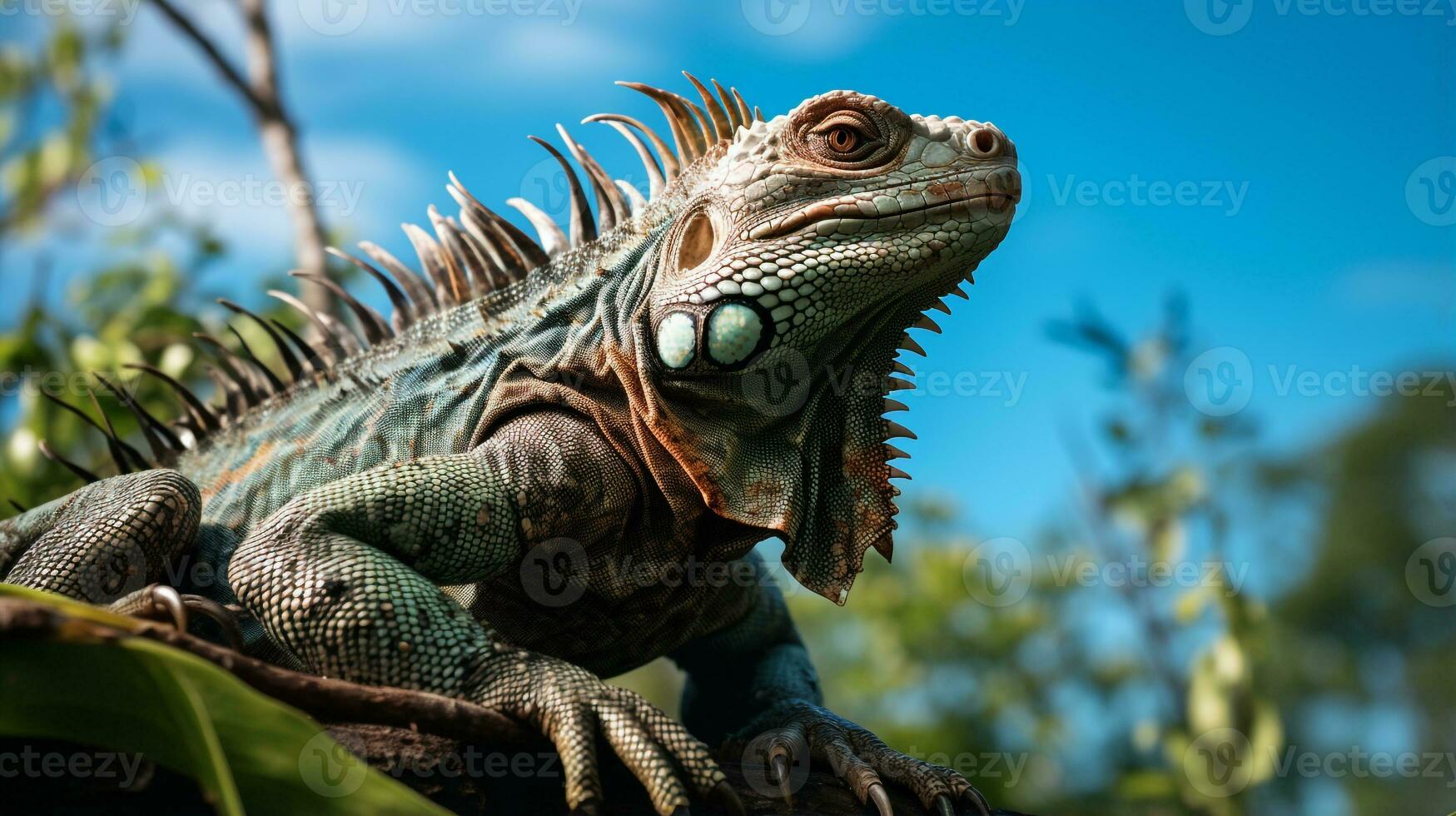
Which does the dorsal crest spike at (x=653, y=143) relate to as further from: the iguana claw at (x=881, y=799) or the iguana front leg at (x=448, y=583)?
the iguana claw at (x=881, y=799)

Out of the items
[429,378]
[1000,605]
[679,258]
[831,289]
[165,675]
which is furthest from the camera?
[1000,605]

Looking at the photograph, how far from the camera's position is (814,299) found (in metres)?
3.53

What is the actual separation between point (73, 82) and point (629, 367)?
726 centimetres

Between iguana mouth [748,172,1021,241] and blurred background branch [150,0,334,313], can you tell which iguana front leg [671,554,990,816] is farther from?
blurred background branch [150,0,334,313]

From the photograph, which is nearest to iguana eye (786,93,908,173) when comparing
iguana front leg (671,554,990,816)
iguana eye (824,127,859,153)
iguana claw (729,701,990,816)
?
iguana eye (824,127,859,153)

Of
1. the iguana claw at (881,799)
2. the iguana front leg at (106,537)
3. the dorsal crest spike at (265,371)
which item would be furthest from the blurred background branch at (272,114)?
the iguana claw at (881,799)

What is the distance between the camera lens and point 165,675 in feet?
6.61

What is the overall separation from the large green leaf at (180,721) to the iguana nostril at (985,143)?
2.61m

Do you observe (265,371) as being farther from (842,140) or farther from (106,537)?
(842,140)

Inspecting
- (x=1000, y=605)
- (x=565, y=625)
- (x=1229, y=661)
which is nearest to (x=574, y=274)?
(x=565, y=625)

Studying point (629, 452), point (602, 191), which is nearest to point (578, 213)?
point (602, 191)

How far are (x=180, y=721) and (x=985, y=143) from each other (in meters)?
2.82

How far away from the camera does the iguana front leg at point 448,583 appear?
2.75 meters

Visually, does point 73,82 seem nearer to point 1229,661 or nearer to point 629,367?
point 629,367
